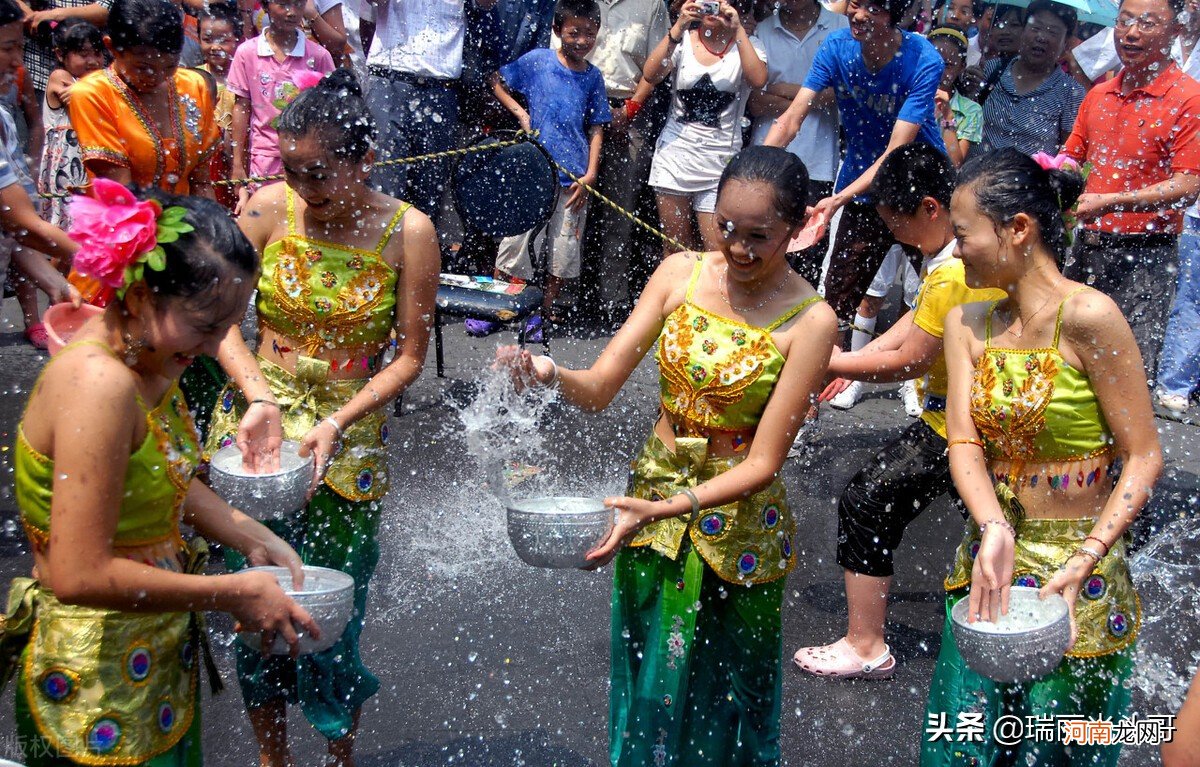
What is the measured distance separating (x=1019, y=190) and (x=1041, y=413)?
54 centimetres

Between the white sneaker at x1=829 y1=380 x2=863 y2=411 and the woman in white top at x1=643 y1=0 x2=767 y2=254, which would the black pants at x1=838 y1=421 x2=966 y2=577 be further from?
the woman in white top at x1=643 y1=0 x2=767 y2=254

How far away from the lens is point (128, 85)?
4.52 meters

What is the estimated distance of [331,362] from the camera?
330cm

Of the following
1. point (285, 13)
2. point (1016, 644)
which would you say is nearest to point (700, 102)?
point (285, 13)

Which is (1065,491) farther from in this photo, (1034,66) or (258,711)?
(1034,66)

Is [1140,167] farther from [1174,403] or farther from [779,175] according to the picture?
[779,175]

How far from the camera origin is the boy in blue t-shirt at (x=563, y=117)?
7574 millimetres

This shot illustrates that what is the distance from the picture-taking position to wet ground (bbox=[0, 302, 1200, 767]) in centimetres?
372

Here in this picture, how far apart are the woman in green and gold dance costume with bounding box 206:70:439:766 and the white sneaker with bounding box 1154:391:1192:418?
17.9ft

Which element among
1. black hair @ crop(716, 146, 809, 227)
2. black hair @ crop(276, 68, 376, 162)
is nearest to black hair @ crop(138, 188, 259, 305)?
black hair @ crop(276, 68, 376, 162)

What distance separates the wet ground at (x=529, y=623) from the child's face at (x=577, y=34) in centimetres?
250

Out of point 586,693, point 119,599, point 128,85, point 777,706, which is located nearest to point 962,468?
point 777,706

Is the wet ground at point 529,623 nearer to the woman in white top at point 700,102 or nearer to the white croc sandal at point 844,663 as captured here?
the white croc sandal at point 844,663

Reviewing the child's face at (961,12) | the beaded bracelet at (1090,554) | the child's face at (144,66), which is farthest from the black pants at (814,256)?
the beaded bracelet at (1090,554)
